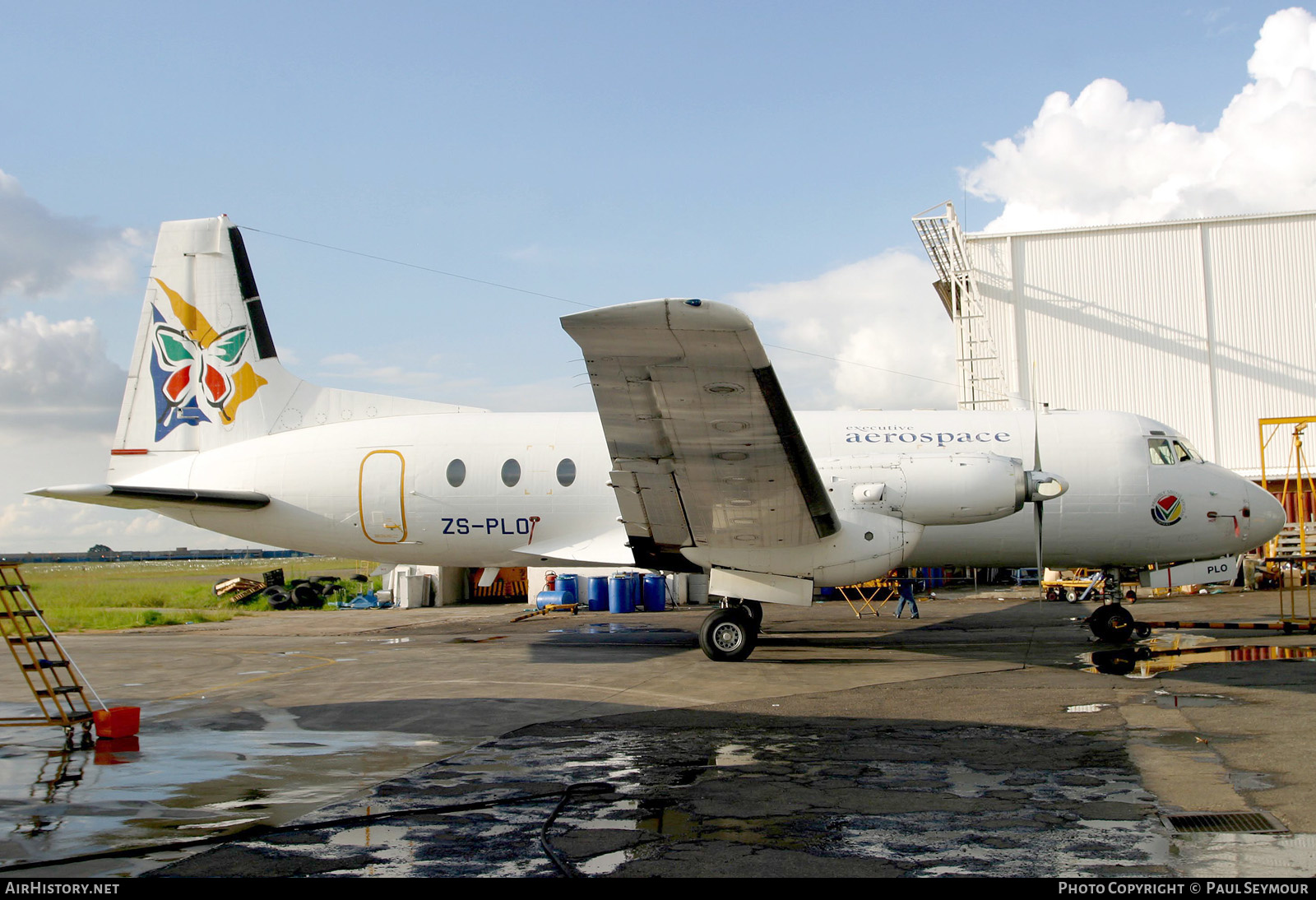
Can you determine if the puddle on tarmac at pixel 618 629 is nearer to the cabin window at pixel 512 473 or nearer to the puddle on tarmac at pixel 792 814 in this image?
the cabin window at pixel 512 473

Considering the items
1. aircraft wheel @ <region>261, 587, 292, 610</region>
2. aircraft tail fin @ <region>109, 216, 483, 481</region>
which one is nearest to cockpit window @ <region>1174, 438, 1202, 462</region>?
aircraft tail fin @ <region>109, 216, 483, 481</region>

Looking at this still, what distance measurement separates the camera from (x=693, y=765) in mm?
6809

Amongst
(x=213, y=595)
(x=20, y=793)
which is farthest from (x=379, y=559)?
(x=213, y=595)

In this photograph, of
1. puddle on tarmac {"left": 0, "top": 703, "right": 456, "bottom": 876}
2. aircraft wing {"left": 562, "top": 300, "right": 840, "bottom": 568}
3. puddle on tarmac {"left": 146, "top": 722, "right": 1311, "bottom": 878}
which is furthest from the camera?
aircraft wing {"left": 562, "top": 300, "right": 840, "bottom": 568}

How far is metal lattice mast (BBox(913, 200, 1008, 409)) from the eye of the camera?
3381cm

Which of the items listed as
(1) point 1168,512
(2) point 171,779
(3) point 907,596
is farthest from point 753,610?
(2) point 171,779

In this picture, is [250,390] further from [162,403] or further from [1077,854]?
[1077,854]

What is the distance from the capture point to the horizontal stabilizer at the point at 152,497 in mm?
13297

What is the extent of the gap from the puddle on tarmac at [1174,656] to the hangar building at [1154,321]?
2069 cm

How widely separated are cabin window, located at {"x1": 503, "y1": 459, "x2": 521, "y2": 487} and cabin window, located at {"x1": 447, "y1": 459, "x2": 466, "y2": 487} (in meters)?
0.67

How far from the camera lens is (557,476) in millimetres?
14914

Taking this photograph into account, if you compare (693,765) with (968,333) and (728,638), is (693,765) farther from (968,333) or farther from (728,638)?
(968,333)

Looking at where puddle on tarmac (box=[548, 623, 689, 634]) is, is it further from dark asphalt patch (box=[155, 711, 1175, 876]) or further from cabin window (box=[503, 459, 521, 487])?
dark asphalt patch (box=[155, 711, 1175, 876])

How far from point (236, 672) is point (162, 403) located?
18.1 feet
